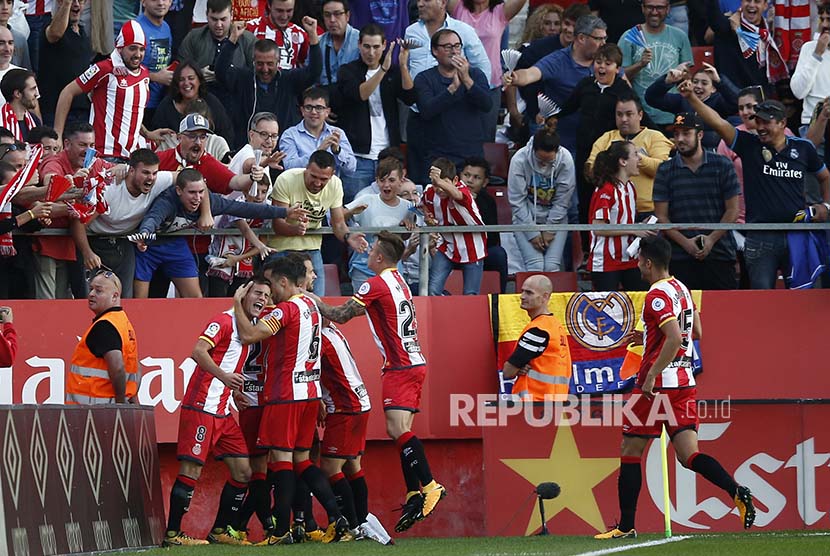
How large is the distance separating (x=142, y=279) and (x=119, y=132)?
5.49ft

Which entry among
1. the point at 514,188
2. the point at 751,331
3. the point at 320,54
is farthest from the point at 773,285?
the point at 320,54

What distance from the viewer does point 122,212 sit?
12445 millimetres

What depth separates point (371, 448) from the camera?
43.3ft

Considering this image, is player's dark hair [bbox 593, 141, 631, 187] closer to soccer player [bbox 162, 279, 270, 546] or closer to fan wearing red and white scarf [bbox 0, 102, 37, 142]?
soccer player [bbox 162, 279, 270, 546]

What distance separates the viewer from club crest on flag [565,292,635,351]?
43.5 ft

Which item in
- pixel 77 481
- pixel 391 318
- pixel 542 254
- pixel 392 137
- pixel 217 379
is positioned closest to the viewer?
pixel 77 481

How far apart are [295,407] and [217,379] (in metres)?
0.67

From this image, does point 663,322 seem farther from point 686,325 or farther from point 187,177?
point 187,177

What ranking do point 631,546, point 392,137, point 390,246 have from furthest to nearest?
point 392,137, point 390,246, point 631,546

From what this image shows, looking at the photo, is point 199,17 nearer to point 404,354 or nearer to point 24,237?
point 24,237

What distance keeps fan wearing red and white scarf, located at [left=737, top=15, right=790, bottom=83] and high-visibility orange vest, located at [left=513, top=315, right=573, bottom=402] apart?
524cm

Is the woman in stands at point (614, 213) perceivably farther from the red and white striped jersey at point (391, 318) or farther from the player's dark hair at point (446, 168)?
the red and white striped jersey at point (391, 318)

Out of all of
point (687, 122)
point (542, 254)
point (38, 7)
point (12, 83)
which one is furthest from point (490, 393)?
point (38, 7)

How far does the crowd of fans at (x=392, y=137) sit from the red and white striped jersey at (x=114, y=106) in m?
0.02
